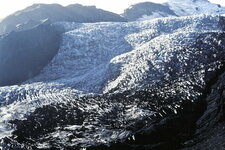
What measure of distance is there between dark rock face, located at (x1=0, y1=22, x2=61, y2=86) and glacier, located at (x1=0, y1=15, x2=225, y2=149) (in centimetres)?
258

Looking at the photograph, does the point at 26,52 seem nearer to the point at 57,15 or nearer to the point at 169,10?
the point at 57,15

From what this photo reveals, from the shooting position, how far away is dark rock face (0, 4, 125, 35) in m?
114

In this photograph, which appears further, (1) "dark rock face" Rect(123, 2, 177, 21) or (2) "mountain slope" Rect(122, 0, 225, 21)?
(2) "mountain slope" Rect(122, 0, 225, 21)

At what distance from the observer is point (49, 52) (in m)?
Answer: 70.2

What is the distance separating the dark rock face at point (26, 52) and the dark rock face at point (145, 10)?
7816 centimetres

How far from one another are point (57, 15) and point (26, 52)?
4758cm

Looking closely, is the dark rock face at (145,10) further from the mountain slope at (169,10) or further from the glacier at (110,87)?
the glacier at (110,87)

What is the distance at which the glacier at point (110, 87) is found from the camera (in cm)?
3188

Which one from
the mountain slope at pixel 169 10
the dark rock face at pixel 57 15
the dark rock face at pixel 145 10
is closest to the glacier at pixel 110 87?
the dark rock face at pixel 57 15

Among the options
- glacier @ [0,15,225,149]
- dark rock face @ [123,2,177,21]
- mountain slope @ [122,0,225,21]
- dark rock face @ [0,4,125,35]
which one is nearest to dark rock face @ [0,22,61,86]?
glacier @ [0,15,225,149]

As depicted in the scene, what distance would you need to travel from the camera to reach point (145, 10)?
159625 mm

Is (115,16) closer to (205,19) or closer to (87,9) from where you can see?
(87,9)

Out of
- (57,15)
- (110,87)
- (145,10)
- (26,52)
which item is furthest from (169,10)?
(110,87)

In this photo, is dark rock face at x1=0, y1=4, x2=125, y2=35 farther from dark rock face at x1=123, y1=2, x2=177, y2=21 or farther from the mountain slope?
dark rock face at x1=123, y1=2, x2=177, y2=21
